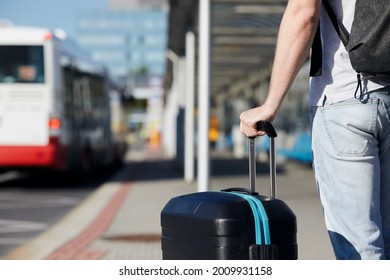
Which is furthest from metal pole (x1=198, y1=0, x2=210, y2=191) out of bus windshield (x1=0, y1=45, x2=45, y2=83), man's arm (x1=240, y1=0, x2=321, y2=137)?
man's arm (x1=240, y1=0, x2=321, y2=137)

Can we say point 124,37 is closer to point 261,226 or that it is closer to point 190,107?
point 190,107

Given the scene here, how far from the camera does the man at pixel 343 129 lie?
281cm

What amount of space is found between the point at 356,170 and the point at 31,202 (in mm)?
13290

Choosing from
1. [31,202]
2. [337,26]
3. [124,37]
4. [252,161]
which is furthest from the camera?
[124,37]

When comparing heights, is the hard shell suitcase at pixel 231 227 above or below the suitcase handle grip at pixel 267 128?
below

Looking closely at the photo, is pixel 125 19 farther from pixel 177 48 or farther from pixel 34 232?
pixel 34 232

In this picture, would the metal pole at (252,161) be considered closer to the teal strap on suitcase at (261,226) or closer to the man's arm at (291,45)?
the man's arm at (291,45)

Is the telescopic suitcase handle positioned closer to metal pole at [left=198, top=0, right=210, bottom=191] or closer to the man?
the man

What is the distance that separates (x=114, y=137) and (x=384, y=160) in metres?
25.9

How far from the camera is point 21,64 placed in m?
18.0

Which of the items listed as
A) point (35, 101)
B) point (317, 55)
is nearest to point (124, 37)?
point (35, 101)

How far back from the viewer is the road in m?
10.9

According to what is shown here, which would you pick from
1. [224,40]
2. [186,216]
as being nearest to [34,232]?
[186,216]

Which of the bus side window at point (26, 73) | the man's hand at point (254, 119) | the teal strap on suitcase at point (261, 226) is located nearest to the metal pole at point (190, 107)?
the bus side window at point (26, 73)
